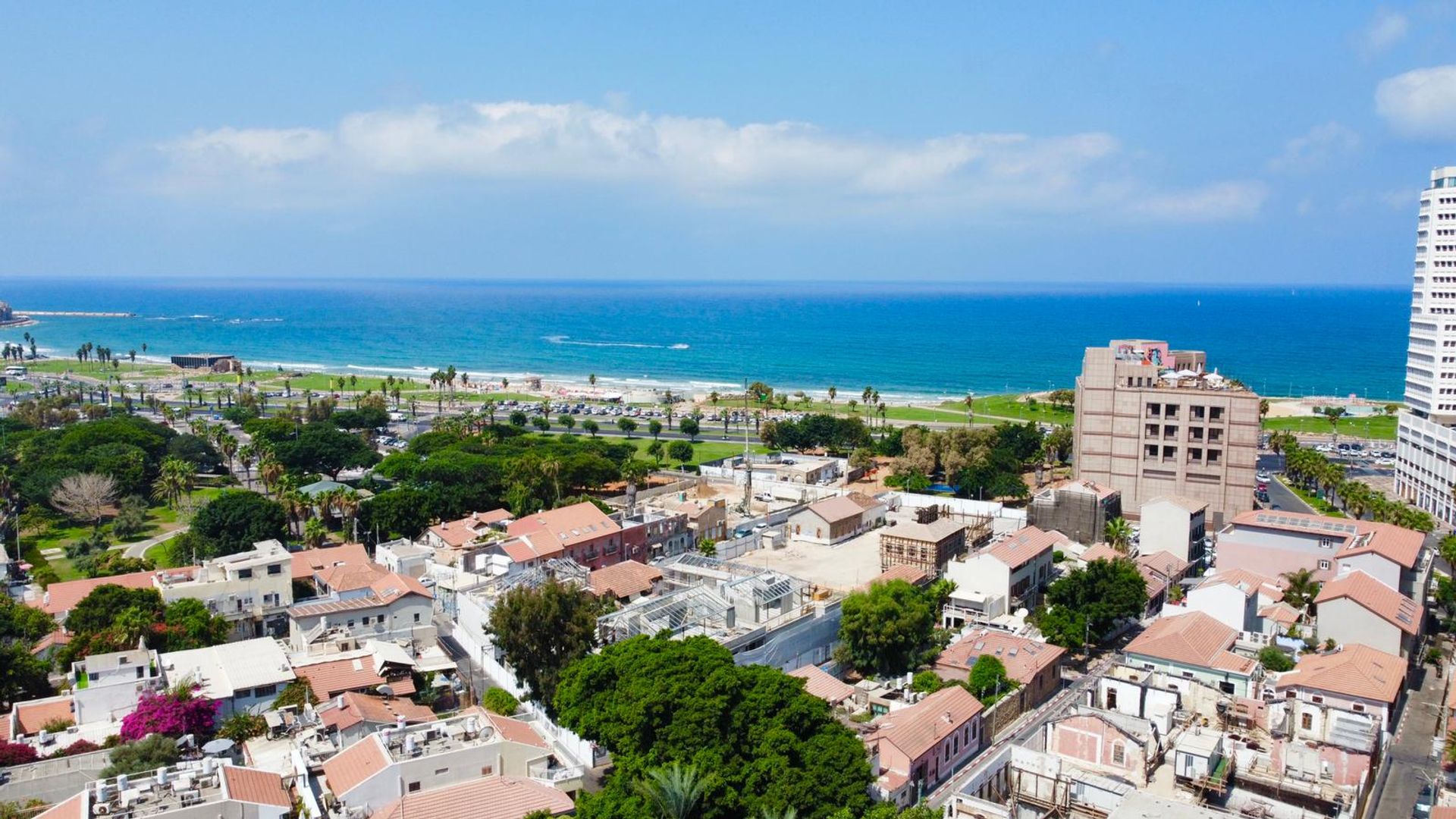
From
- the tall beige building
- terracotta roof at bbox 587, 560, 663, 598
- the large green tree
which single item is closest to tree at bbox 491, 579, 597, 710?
the large green tree

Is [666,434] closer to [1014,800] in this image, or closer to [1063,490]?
[1063,490]

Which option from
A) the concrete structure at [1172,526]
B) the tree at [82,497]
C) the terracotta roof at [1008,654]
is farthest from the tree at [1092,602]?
the tree at [82,497]

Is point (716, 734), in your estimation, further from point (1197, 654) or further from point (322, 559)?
point (322, 559)

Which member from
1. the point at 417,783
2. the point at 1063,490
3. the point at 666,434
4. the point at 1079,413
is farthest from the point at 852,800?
the point at 666,434

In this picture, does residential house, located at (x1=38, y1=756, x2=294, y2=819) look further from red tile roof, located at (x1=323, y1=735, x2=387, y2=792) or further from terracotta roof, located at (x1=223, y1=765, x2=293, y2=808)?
red tile roof, located at (x1=323, y1=735, x2=387, y2=792)

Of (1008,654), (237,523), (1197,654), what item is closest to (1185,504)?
(1197,654)
